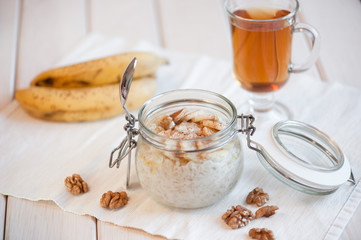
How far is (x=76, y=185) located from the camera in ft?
3.24

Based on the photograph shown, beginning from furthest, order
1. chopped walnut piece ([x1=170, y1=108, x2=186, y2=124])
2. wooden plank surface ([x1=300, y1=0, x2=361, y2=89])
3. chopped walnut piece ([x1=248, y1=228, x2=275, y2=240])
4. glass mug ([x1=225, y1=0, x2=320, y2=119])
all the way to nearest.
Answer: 1. wooden plank surface ([x1=300, y1=0, x2=361, y2=89])
2. glass mug ([x1=225, y1=0, x2=320, y2=119])
3. chopped walnut piece ([x1=170, y1=108, x2=186, y2=124])
4. chopped walnut piece ([x1=248, y1=228, x2=275, y2=240])

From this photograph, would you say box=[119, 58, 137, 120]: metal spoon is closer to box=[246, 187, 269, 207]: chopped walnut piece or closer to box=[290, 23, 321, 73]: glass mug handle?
box=[246, 187, 269, 207]: chopped walnut piece

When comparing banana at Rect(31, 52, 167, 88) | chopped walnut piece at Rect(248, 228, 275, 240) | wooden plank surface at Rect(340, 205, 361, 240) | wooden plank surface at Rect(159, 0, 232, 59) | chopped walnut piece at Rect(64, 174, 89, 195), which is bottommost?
wooden plank surface at Rect(340, 205, 361, 240)

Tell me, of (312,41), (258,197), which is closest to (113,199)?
(258,197)

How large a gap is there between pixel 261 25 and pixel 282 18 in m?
0.05

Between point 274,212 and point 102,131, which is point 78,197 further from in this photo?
point 274,212

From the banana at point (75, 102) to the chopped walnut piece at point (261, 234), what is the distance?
0.58 meters

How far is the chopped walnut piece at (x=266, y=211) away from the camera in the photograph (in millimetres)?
888

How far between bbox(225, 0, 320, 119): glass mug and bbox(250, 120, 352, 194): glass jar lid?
202mm

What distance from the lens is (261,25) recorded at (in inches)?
42.4

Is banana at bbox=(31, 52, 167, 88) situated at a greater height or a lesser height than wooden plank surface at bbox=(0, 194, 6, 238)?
greater

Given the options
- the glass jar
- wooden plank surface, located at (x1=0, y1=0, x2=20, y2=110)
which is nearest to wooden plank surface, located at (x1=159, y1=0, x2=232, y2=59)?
wooden plank surface, located at (x1=0, y1=0, x2=20, y2=110)

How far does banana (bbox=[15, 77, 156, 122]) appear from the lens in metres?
1.22

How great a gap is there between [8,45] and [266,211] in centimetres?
123
